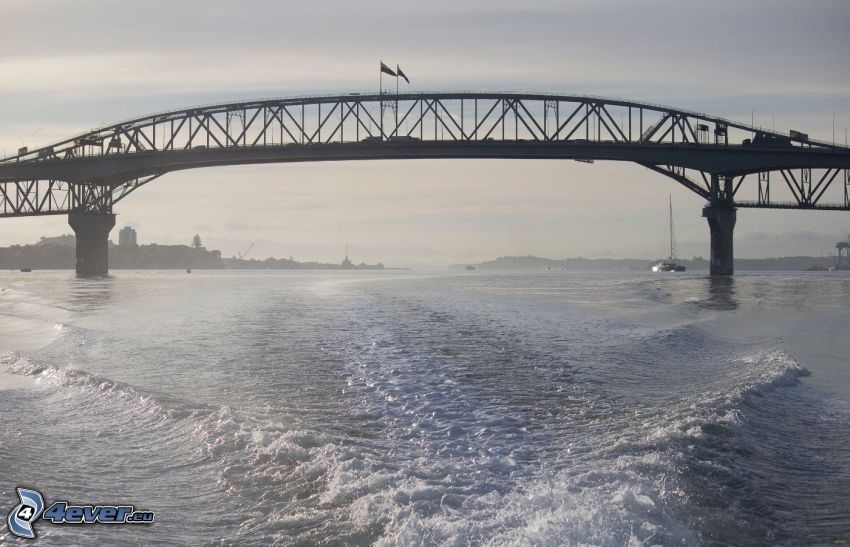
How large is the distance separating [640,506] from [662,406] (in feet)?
15.2

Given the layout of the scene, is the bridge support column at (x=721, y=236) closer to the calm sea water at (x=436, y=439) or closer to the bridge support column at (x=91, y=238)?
the calm sea water at (x=436, y=439)

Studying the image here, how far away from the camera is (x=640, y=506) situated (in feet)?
21.9

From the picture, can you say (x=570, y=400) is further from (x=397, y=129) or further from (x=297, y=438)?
(x=397, y=129)

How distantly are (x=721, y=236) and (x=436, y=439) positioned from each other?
98.9m

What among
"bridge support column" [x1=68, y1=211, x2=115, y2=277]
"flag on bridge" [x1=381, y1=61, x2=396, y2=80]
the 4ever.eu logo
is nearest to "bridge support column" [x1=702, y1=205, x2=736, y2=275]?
"flag on bridge" [x1=381, y1=61, x2=396, y2=80]

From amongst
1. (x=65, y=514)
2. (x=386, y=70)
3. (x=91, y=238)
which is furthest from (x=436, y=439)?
(x=91, y=238)

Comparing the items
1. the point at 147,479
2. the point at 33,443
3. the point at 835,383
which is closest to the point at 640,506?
the point at 147,479

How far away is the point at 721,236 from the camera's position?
319ft

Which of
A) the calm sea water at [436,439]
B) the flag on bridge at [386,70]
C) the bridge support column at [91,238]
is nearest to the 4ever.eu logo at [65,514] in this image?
the calm sea water at [436,439]

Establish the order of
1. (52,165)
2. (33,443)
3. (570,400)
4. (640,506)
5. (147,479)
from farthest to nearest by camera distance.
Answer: (52,165), (570,400), (33,443), (147,479), (640,506)

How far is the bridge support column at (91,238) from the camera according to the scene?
10481 centimetres

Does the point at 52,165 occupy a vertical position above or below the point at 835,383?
above

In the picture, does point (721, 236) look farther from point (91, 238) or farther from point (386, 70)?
point (91, 238)

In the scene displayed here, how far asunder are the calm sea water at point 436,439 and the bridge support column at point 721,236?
8256 cm
